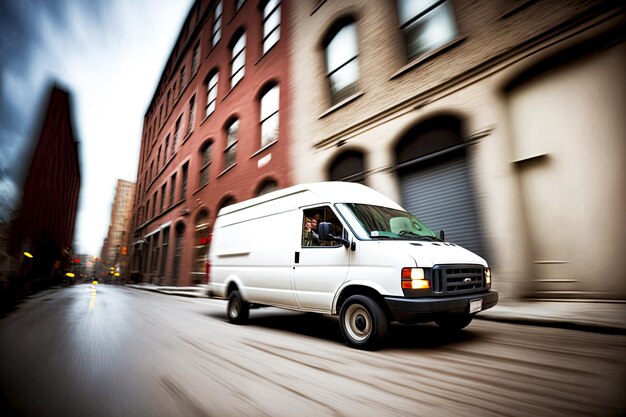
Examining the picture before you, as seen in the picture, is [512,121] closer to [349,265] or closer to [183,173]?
[349,265]

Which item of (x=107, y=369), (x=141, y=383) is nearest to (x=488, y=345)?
(x=141, y=383)

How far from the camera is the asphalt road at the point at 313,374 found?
2.00 m

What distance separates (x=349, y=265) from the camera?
12.6 ft

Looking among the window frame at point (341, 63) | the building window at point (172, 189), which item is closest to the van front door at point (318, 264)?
the window frame at point (341, 63)

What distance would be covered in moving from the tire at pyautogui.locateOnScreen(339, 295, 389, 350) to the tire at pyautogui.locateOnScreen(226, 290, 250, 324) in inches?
99.5

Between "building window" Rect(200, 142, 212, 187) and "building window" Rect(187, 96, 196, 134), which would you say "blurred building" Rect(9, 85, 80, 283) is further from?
"building window" Rect(187, 96, 196, 134)

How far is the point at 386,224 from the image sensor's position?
4242 mm

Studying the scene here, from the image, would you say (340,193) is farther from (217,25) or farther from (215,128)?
(217,25)

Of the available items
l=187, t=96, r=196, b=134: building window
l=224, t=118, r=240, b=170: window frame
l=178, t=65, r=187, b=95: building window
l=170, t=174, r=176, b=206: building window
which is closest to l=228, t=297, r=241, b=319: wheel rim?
l=224, t=118, r=240, b=170: window frame

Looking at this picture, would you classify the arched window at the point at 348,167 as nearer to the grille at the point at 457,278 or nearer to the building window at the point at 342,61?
the building window at the point at 342,61

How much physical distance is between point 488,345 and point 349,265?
187 cm

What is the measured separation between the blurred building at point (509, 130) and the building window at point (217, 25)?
48.2ft

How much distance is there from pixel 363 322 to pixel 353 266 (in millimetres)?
684

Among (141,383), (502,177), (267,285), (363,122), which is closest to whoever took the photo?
(141,383)
